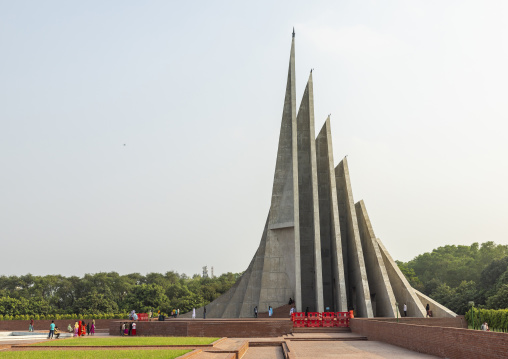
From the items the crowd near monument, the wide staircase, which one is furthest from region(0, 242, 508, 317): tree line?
the wide staircase

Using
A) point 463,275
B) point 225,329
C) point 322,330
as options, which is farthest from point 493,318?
point 463,275

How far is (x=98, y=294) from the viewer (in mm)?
42250

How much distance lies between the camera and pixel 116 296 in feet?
183

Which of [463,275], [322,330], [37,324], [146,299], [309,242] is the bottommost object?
[37,324]

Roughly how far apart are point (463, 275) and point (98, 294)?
3815 centimetres

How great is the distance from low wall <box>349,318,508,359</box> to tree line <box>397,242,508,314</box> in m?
16.9

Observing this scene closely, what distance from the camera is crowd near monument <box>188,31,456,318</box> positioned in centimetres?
2373

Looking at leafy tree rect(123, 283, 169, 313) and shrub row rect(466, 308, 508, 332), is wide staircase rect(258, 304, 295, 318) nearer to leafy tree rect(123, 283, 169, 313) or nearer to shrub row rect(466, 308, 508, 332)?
shrub row rect(466, 308, 508, 332)

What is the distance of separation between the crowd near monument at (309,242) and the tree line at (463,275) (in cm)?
861

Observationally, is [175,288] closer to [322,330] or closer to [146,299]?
[146,299]

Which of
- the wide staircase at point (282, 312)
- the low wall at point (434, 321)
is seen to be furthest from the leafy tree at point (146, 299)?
the low wall at point (434, 321)

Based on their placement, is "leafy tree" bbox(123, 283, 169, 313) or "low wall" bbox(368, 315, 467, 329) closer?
"low wall" bbox(368, 315, 467, 329)

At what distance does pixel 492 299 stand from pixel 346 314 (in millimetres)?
12220

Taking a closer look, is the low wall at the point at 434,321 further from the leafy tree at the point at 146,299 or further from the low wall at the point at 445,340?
the leafy tree at the point at 146,299
